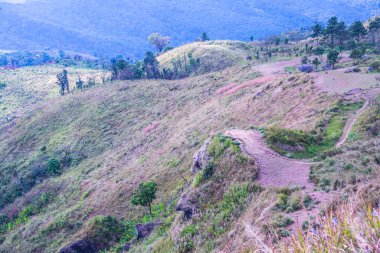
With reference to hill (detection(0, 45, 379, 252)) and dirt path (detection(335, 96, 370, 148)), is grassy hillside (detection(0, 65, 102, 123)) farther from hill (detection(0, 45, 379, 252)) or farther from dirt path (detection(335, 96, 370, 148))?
dirt path (detection(335, 96, 370, 148))

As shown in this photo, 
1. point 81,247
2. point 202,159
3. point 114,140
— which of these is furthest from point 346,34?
point 81,247

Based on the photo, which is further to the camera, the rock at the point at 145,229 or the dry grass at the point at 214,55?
the dry grass at the point at 214,55

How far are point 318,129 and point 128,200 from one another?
1594cm

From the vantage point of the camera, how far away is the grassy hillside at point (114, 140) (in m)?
28.9

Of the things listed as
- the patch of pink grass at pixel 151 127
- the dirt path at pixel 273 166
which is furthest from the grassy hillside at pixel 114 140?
the dirt path at pixel 273 166

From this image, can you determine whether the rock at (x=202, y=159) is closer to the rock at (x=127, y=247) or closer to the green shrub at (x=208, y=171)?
the green shrub at (x=208, y=171)

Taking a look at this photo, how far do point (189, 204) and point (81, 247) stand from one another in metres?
10.5

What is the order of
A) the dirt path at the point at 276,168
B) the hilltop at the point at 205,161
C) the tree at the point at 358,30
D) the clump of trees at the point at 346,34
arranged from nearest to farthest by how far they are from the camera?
the hilltop at the point at 205,161 < the dirt path at the point at 276,168 < the clump of trees at the point at 346,34 < the tree at the point at 358,30

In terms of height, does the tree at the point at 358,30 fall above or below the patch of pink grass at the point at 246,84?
above

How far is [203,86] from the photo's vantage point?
57875 millimetres

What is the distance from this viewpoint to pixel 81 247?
23391mm

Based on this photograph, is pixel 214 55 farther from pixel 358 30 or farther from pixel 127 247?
pixel 127 247

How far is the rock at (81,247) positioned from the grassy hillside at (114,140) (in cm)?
176

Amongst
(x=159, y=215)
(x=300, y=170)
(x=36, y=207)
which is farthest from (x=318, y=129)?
(x=36, y=207)
